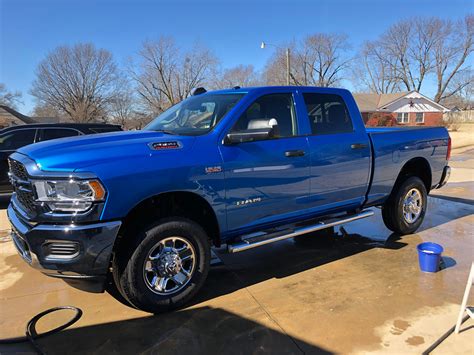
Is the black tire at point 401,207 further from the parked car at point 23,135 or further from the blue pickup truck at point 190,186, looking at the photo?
the parked car at point 23,135

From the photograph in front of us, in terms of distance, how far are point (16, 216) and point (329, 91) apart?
3.76 m

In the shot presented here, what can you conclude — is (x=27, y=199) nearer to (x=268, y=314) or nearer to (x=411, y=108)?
(x=268, y=314)

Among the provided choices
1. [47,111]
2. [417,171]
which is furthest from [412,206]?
[47,111]

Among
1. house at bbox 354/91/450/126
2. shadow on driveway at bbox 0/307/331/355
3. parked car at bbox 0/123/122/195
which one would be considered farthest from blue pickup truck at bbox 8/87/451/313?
house at bbox 354/91/450/126

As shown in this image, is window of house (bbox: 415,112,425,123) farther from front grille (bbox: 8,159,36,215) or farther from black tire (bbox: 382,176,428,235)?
front grille (bbox: 8,159,36,215)

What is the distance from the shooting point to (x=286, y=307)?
3.61m

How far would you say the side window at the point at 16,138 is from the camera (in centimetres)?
842

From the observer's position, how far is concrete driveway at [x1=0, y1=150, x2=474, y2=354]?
3033mm

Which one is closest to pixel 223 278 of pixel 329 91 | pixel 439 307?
pixel 439 307

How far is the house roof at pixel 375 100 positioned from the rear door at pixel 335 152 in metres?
49.9

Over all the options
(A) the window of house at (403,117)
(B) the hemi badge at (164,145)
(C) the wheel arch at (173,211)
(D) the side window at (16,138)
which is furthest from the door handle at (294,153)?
(A) the window of house at (403,117)

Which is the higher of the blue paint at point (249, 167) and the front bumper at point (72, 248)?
the blue paint at point (249, 167)

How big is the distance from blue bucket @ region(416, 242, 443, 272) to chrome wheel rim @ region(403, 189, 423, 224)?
4.37ft

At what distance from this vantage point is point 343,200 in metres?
4.85
